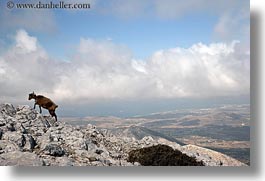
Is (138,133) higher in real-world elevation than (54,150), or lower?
higher

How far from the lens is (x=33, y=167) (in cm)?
888

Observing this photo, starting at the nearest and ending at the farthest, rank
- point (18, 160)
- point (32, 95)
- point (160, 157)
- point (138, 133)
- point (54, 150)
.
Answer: point (18, 160) → point (54, 150) → point (160, 157) → point (32, 95) → point (138, 133)

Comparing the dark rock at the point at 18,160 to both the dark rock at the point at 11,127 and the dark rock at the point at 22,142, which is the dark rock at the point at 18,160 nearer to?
the dark rock at the point at 22,142

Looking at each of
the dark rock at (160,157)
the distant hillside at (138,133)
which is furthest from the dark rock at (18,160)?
the distant hillside at (138,133)

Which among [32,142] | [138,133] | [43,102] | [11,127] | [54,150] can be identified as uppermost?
[43,102]

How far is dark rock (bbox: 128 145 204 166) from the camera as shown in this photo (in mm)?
9312

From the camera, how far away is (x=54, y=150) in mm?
9273

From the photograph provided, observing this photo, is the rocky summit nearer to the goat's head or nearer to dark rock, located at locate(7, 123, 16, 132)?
dark rock, located at locate(7, 123, 16, 132)

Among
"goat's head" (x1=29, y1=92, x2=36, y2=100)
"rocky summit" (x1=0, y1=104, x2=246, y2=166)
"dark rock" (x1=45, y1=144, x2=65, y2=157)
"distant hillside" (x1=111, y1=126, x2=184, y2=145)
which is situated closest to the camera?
"rocky summit" (x1=0, y1=104, x2=246, y2=166)

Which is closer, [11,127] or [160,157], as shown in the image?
[160,157]

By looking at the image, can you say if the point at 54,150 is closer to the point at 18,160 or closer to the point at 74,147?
the point at 74,147

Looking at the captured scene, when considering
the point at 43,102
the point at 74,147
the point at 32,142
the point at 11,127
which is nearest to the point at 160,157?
the point at 74,147

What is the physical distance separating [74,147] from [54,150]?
554mm

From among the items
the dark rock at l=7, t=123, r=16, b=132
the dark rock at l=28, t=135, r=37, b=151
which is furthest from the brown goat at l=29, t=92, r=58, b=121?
the dark rock at l=28, t=135, r=37, b=151
